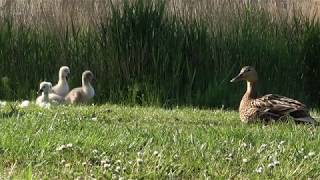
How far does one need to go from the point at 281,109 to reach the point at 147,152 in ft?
11.8

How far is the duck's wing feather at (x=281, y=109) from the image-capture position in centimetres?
880

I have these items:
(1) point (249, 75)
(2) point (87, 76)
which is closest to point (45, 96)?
(2) point (87, 76)

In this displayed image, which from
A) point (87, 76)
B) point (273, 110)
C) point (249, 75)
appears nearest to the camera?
point (273, 110)

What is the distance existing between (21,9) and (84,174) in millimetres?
8985

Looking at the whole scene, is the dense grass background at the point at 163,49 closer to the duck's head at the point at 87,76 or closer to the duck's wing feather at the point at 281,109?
the duck's head at the point at 87,76

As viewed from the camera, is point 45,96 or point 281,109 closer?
Result: point 281,109

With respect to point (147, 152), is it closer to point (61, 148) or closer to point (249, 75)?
point (61, 148)

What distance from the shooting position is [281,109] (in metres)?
8.95

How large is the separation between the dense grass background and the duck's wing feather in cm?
314

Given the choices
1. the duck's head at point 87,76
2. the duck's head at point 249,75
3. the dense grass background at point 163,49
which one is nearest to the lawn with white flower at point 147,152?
the duck's head at point 249,75

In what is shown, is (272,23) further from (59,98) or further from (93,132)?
(93,132)

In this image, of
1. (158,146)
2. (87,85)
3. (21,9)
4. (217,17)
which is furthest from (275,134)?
(21,9)

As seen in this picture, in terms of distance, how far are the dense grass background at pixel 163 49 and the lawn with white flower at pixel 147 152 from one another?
208 inches

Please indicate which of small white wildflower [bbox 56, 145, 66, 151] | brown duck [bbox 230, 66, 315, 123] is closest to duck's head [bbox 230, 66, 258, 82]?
brown duck [bbox 230, 66, 315, 123]
